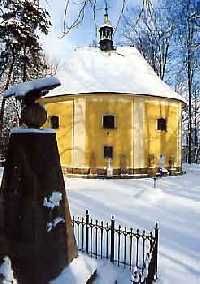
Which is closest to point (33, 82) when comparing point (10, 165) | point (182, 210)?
point (10, 165)

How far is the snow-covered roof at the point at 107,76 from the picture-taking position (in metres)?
22.8

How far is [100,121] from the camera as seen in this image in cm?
2273

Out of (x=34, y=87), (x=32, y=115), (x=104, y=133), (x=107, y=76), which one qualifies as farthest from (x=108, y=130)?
(x=34, y=87)

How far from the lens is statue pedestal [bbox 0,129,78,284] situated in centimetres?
540

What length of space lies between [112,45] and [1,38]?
6.91m

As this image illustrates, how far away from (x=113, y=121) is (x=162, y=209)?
32.4 ft

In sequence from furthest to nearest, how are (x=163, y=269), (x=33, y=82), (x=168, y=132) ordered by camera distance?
(x=168, y=132) → (x=163, y=269) → (x=33, y=82)

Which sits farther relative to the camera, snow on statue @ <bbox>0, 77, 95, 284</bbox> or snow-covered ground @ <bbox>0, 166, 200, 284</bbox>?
snow-covered ground @ <bbox>0, 166, 200, 284</bbox>

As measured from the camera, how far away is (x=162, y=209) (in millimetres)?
13641

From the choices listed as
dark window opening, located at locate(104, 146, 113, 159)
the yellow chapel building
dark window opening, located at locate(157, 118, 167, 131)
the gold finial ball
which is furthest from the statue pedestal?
dark window opening, located at locate(157, 118, 167, 131)

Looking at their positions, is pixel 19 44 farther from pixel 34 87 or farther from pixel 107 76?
pixel 34 87

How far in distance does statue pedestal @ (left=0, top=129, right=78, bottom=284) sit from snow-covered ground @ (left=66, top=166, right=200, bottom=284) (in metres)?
2.63

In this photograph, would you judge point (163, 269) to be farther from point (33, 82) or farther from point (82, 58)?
point (82, 58)

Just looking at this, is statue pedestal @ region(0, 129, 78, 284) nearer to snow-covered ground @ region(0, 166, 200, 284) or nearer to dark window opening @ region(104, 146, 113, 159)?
snow-covered ground @ region(0, 166, 200, 284)
